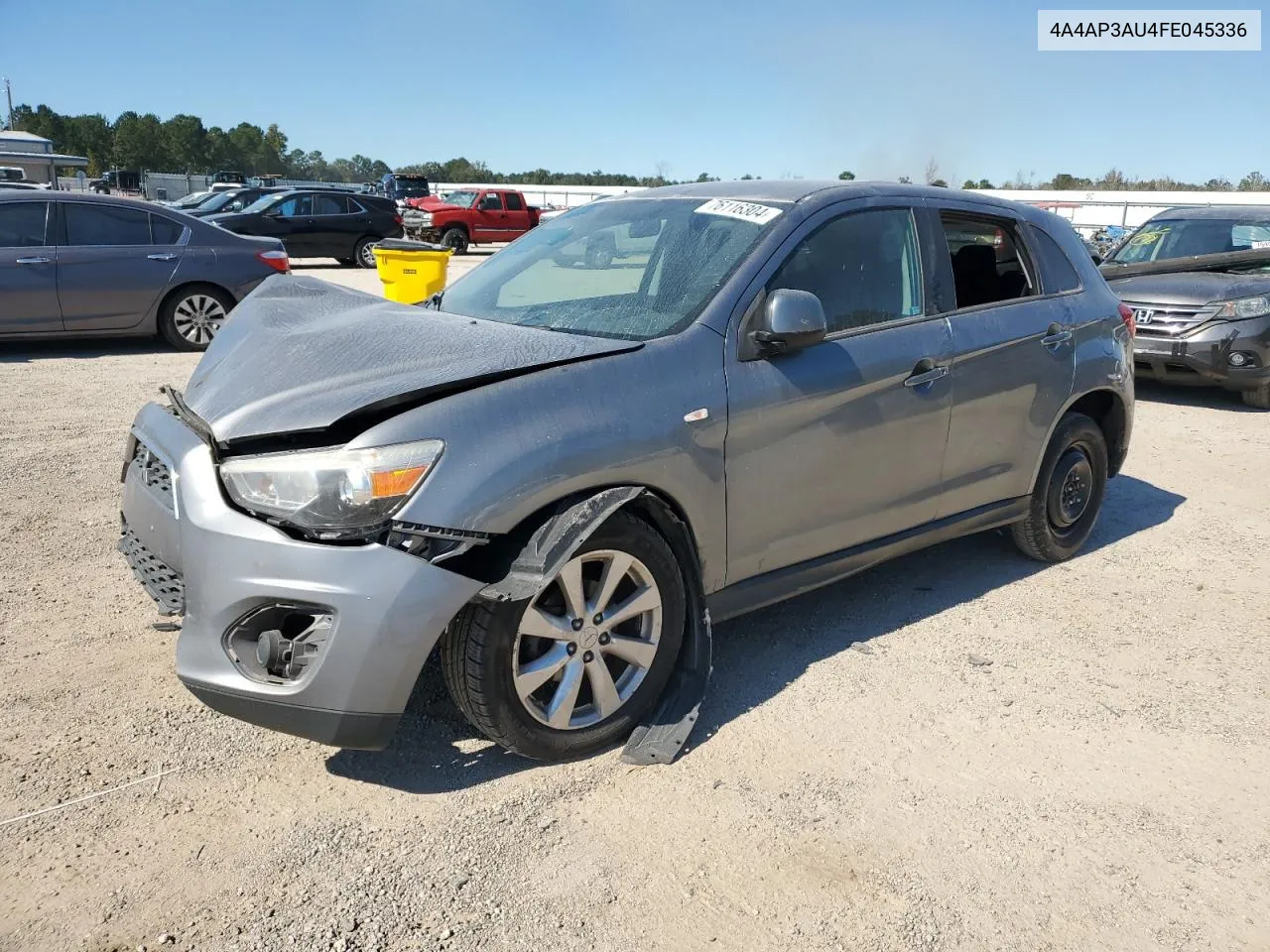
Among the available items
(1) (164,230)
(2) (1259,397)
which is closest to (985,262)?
(2) (1259,397)

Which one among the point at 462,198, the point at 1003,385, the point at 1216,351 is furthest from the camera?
the point at 462,198

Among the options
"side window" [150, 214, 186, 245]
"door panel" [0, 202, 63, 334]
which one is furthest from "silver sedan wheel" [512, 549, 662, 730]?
"side window" [150, 214, 186, 245]

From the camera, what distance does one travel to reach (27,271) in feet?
29.2

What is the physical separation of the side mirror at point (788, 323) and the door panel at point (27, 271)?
815 centimetres

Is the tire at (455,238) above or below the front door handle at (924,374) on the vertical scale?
above

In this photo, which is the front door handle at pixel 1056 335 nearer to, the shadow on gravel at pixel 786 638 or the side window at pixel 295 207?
the shadow on gravel at pixel 786 638

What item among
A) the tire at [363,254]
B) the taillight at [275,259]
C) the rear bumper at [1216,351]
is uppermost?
the tire at [363,254]

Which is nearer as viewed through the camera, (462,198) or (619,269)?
(619,269)

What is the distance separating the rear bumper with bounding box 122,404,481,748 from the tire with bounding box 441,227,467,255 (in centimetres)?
2545

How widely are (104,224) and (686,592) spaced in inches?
336

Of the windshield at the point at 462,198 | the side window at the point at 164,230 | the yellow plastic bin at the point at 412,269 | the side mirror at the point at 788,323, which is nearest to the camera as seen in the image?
the side mirror at the point at 788,323

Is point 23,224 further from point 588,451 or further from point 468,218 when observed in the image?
point 468,218

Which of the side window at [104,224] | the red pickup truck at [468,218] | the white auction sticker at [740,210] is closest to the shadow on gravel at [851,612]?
the white auction sticker at [740,210]

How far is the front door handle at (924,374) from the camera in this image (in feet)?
12.6
